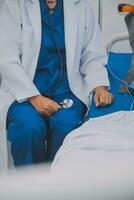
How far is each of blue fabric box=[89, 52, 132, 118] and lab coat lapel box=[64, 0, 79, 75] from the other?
219 mm

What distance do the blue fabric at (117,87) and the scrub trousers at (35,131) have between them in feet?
0.40

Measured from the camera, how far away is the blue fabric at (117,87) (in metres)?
1.32

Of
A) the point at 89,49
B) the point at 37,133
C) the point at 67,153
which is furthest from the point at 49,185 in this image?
the point at 89,49

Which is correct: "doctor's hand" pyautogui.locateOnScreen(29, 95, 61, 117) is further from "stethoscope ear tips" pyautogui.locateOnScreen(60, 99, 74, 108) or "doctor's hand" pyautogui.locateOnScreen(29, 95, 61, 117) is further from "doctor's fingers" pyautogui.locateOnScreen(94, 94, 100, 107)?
"doctor's fingers" pyautogui.locateOnScreen(94, 94, 100, 107)

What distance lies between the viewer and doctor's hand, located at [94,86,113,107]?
1.37 metres

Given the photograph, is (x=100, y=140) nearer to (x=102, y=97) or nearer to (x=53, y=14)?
(x=102, y=97)

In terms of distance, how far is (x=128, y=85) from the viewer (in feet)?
4.70

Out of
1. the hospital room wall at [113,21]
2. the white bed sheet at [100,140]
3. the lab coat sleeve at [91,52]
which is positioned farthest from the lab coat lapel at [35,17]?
the hospital room wall at [113,21]

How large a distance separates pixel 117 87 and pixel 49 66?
Result: 33 cm

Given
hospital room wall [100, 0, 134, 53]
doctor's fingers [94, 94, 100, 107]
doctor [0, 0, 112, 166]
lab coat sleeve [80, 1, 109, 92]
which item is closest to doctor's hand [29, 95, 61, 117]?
doctor [0, 0, 112, 166]

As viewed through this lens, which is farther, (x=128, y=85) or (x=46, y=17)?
(x=46, y=17)

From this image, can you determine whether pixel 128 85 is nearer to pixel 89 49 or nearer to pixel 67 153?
pixel 89 49

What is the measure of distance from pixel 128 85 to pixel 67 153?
0.67m

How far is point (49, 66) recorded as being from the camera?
5.01 feet
